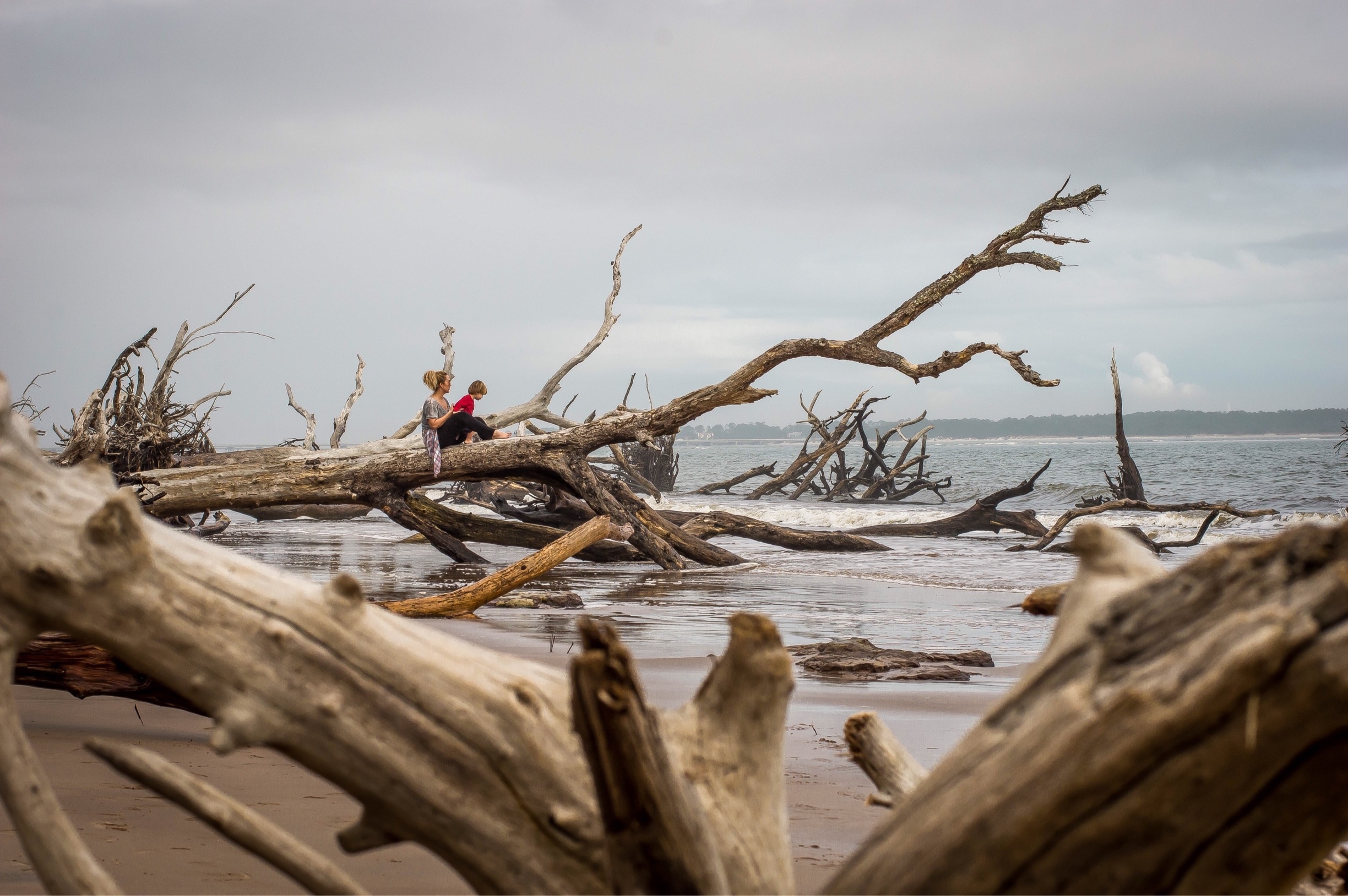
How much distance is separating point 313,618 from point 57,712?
10.9ft

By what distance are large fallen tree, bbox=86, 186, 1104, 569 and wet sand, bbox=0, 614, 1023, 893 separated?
4834 millimetres

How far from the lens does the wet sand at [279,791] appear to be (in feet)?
8.68

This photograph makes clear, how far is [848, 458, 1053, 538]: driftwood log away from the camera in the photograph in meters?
15.7

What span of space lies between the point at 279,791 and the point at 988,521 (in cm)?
1418

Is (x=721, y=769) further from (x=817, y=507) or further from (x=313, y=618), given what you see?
(x=817, y=507)

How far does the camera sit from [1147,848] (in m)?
1.30

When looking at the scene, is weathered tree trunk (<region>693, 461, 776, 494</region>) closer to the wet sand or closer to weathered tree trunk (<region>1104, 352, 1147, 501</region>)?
weathered tree trunk (<region>1104, 352, 1147, 501</region>)

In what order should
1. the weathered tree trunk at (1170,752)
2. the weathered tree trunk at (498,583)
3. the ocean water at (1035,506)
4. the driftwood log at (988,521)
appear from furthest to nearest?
the driftwood log at (988,521) → the ocean water at (1035,506) → the weathered tree trunk at (498,583) → the weathered tree trunk at (1170,752)

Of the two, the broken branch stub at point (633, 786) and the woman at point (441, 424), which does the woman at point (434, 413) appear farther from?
the broken branch stub at point (633, 786)

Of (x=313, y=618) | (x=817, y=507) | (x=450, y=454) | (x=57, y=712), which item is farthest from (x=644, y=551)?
(x=817, y=507)

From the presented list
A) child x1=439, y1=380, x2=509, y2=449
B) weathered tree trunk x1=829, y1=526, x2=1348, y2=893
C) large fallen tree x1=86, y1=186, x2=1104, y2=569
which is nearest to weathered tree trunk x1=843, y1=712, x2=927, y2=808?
weathered tree trunk x1=829, y1=526, x2=1348, y2=893

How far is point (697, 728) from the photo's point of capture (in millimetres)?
1684

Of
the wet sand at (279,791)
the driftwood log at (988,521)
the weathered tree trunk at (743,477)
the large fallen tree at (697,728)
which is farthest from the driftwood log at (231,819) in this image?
the weathered tree trunk at (743,477)

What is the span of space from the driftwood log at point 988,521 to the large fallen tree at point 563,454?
6.15 m
